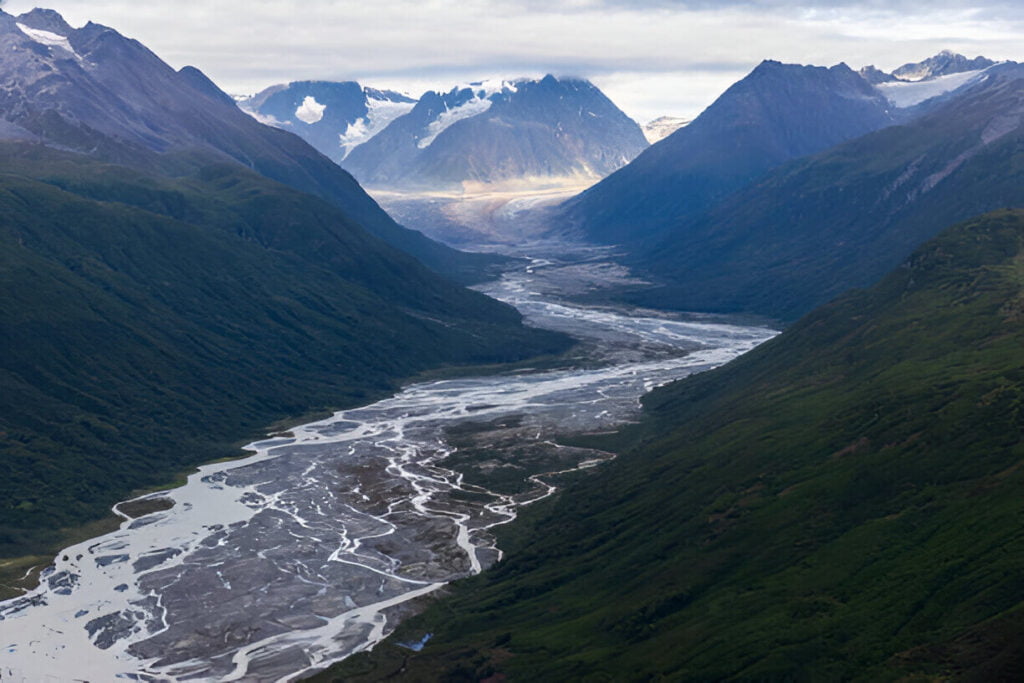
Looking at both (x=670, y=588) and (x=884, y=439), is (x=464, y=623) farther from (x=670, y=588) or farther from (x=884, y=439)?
(x=884, y=439)

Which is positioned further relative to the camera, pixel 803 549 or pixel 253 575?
pixel 253 575

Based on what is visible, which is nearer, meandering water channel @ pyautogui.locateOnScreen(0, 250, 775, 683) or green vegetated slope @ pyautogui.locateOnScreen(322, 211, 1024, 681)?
green vegetated slope @ pyautogui.locateOnScreen(322, 211, 1024, 681)

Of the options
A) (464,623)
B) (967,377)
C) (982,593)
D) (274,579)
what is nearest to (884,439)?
(967,377)

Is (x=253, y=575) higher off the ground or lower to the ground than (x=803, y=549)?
lower

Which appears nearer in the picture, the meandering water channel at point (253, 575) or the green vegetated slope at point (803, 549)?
the green vegetated slope at point (803, 549)

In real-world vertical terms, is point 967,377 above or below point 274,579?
above

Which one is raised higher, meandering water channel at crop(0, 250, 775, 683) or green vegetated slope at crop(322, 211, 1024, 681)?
green vegetated slope at crop(322, 211, 1024, 681)

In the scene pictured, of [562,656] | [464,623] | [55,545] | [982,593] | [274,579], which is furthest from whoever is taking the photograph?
[55,545]

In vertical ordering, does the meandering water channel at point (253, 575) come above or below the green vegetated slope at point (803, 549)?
below
